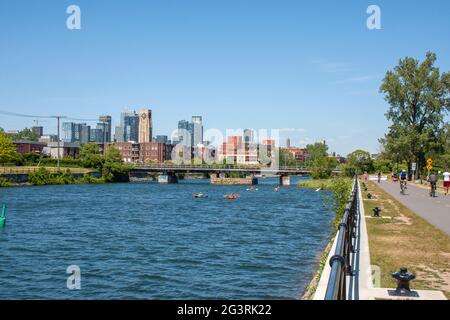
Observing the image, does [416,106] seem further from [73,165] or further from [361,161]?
[73,165]

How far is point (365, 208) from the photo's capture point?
27.7 metres

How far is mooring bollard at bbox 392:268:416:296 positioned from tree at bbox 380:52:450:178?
60.9 meters

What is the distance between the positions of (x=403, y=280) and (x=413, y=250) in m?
5.35

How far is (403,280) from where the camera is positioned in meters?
8.95

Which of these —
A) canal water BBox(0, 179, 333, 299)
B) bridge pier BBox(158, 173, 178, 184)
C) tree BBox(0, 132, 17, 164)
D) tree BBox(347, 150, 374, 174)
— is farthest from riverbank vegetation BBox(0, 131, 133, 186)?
canal water BBox(0, 179, 333, 299)

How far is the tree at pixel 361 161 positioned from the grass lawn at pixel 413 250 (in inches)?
3566

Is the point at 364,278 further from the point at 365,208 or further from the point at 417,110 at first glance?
the point at 417,110

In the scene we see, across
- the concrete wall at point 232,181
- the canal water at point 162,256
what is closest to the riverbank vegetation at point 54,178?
the concrete wall at point 232,181

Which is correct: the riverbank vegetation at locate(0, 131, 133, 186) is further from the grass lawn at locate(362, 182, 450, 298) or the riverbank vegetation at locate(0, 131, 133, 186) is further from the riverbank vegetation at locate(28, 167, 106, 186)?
the grass lawn at locate(362, 182, 450, 298)

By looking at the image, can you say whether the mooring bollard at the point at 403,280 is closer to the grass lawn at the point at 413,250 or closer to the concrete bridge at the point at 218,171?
the grass lawn at the point at 413,250

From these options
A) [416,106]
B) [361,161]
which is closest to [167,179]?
[361,161]

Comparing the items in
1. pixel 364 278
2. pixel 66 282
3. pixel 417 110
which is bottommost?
pixel 66 282
